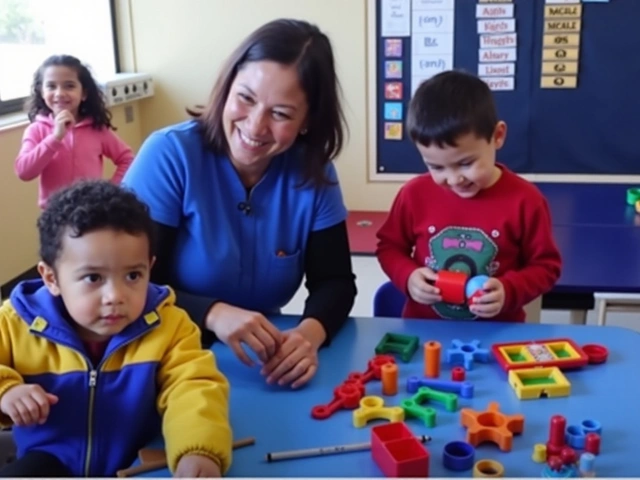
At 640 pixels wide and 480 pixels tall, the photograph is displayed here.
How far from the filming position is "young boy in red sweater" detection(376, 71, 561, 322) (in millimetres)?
1511

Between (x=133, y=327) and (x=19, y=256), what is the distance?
2661mm

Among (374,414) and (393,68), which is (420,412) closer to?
(374,414)

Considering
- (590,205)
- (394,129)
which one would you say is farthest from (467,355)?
(394,129)

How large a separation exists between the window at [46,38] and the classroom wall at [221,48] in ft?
0.58

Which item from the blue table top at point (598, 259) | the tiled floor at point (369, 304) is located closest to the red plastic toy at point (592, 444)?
the blue table top at point (598, 259)

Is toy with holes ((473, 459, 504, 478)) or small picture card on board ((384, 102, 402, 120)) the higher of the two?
small picture card on board ((384, 102, 402, 120))

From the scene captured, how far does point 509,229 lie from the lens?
61.7 inches

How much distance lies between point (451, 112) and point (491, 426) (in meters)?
0.70

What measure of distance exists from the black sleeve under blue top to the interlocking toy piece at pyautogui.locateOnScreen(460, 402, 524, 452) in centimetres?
38

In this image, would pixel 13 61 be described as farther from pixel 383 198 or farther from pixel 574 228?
pixel 574 228

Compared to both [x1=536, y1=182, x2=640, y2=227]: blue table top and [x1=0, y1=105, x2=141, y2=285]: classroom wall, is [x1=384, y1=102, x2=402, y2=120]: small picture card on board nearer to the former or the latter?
[x1=536, y1=182, x2=640, y2=227]: blue table top

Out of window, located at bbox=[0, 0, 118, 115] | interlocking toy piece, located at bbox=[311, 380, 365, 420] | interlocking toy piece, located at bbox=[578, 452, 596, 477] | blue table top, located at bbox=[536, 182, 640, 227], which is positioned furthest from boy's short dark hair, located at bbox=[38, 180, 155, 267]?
window, located at bbox=[0, 0, 118, 115]

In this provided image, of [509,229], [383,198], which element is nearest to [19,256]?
[383,198]

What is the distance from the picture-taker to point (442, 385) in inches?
46.6
